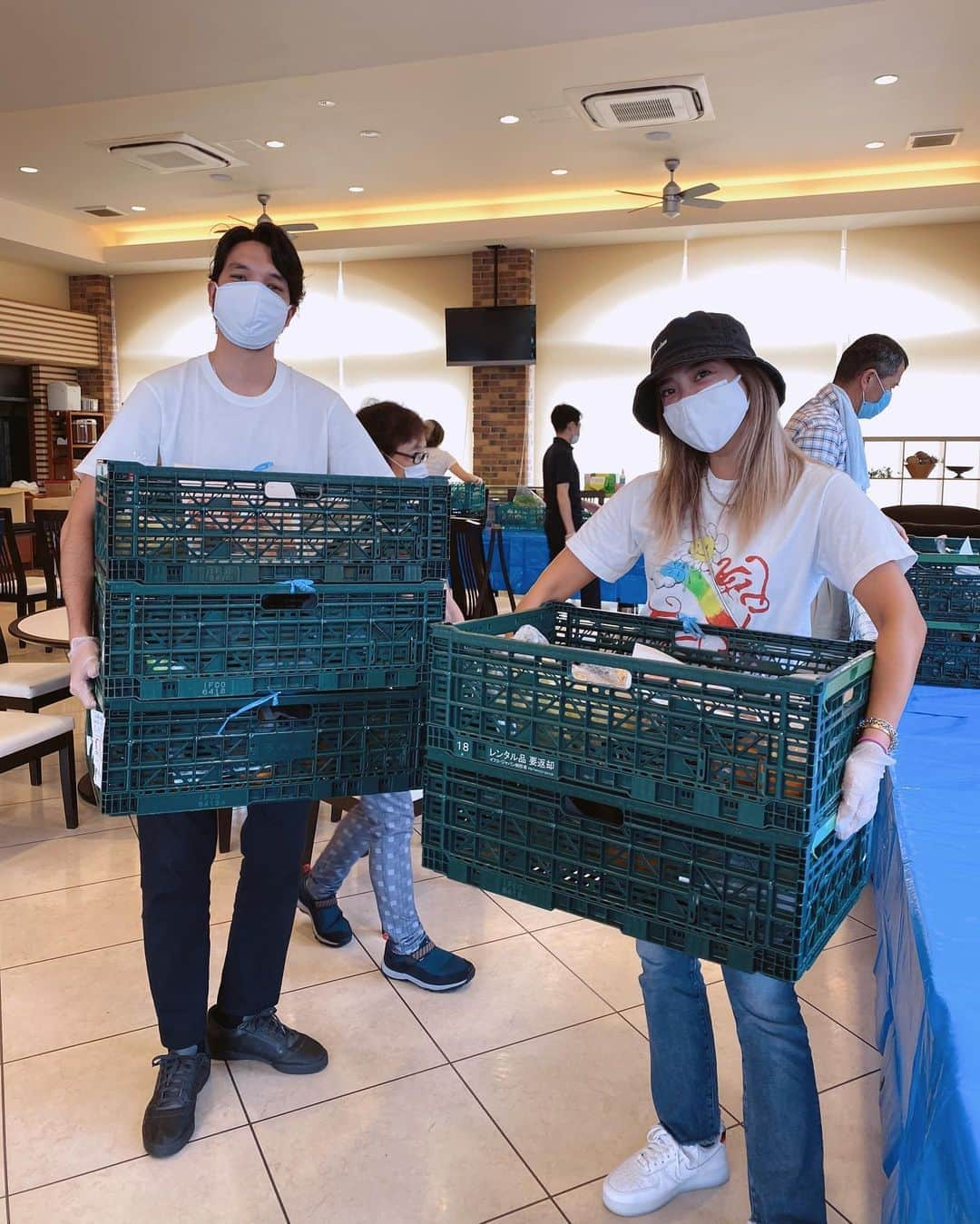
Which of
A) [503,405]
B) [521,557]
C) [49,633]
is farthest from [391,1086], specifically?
[503,405]

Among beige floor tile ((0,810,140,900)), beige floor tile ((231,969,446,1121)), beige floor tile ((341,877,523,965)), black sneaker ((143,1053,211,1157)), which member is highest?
black sneaker ((143,1053,211,1157))

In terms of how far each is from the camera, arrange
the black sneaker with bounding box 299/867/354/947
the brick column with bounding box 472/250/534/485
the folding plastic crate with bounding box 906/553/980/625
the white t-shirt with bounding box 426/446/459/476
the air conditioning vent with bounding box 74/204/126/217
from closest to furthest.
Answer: the folding plastic crate with bounding box 906/553/980/625, the black sneaker with bounding box 299/867/354/947, the white t-shirt with bounding box 426/446/459/476, the air conditioning vent with bounding box 74/204/126/217, the brick column with bounding box 472/250/534/485

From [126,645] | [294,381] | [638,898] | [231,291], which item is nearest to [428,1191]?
[638,898]

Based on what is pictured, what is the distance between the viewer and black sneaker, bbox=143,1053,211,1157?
176 cm

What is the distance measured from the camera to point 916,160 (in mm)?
8078

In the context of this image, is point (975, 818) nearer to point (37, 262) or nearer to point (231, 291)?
point (231, 291)

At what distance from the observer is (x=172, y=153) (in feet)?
25.2

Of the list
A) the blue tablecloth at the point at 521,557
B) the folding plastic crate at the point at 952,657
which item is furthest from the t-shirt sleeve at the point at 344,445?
the blue tablecloth at the point at 521,557

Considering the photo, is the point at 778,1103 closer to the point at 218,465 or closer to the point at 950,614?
the point at 218,465

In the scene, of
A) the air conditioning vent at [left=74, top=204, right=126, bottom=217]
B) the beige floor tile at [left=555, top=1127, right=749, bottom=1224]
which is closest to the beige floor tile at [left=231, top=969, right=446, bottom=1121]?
the beige floor tile at [left=555, top=1127, right=749, bottom=1224]

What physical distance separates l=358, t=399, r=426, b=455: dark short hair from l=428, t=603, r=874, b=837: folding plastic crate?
1474mm

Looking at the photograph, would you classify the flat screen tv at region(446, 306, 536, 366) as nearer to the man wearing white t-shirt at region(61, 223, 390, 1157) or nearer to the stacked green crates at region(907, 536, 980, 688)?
the stacked green crates at region(907, 536, 980, 688)

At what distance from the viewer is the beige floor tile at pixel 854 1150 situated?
1657mm

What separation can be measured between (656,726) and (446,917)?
1.87m
